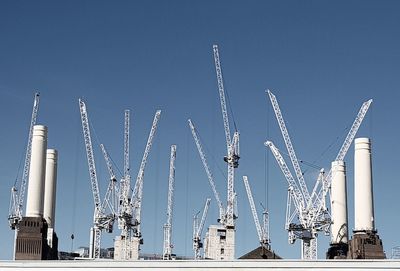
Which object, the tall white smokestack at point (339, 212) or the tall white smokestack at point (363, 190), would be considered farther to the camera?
the tall white smokestack at point (339, 212)

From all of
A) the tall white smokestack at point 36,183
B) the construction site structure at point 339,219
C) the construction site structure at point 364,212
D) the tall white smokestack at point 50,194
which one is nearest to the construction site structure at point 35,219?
the tall white smokestack at point 36,183

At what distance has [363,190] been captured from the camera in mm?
95438

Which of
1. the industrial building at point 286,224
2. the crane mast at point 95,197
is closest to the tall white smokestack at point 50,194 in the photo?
the industrial building at point 286,224

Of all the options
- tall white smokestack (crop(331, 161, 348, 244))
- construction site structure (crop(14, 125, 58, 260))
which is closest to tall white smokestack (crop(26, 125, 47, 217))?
construction site structure (crop(14, 125, 58, 260))

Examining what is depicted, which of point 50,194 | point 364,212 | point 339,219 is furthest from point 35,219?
point 339,219

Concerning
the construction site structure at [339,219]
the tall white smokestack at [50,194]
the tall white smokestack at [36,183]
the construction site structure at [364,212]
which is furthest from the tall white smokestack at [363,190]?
the tall white smokestack at [50,194]

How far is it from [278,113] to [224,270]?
290 feet

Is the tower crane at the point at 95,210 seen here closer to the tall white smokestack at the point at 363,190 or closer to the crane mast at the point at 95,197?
the crane mast at the point at 95,197

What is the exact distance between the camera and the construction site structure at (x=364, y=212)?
93438 mm

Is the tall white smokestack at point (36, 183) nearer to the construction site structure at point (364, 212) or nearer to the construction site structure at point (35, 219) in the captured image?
the construction site structure at point (35, 219)

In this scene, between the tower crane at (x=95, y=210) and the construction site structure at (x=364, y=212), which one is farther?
the tower crane at (x=95, y=210)

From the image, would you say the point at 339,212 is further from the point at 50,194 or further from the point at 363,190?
the point at 50,194

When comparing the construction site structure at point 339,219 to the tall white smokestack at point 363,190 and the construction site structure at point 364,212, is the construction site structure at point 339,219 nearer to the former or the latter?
the construction site structure at point 364,212

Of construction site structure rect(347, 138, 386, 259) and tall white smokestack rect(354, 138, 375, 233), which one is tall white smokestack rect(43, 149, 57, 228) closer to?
construction site structure rect(347, 138, 386, 259)
